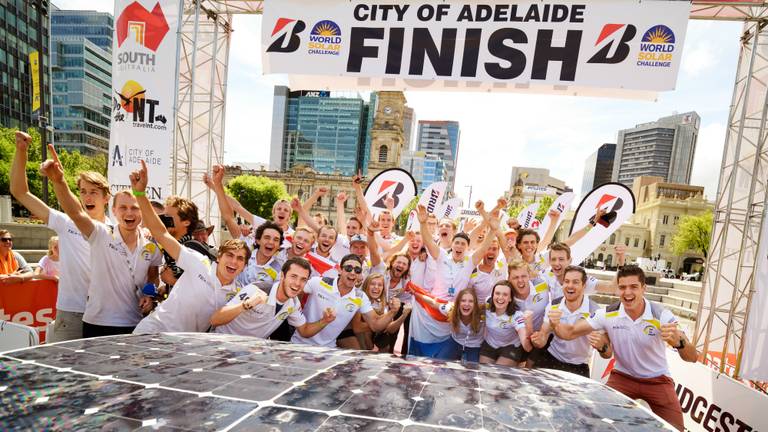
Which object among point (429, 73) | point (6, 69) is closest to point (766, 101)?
point (429, 73)

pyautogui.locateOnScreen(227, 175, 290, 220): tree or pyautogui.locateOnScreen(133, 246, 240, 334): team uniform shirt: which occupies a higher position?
pyautogui.locateOnScreen(133, 246, 240, 334): team uniform shirt

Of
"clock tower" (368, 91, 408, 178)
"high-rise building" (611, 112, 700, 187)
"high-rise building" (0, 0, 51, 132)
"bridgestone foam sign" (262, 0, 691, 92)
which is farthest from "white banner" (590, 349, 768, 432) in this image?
"high-rise building" (611, 112, 700, 187)

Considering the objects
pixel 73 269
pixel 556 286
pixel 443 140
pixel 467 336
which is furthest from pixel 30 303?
pixel 443 140

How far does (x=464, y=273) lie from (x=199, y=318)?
9.71ft

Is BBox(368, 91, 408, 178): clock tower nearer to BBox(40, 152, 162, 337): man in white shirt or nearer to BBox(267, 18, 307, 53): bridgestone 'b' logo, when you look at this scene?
BBox(267, 18, 307, 53): bridgestone 'b' logo

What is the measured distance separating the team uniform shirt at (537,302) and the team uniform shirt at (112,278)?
12.6ft

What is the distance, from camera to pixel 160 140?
7621mm

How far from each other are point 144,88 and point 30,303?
15.2 feet

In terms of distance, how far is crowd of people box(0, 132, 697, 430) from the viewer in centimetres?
304

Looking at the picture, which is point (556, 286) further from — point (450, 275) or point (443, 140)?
point (443, 140)

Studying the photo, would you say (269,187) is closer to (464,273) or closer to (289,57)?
(289,57)

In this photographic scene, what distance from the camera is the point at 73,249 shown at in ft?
10.9

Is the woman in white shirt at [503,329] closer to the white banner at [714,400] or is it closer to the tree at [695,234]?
the white banner at [714,400]

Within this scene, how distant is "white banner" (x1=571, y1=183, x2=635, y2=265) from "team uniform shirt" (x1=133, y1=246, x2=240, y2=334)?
5582 mm
